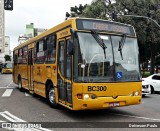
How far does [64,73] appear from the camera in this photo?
9891 millimetres

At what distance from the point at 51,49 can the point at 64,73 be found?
1932 millimetres

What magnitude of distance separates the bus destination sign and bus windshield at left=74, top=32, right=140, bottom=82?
229 mm

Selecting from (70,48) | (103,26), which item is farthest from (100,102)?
(103,26)

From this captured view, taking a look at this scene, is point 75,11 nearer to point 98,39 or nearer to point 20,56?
point 20,56

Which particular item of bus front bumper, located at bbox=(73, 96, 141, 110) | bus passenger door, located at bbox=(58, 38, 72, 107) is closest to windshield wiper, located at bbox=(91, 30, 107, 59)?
bus passenger door, located at bbox=(58, 38, 72, 107)

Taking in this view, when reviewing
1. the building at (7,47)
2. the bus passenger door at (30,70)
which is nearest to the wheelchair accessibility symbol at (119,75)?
the bus passenger door at (30,70)

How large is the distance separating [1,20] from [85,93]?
140 metres

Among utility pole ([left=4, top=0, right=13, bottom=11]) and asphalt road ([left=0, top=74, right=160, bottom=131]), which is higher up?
utility pole ([left=4, top=0, right=13, bottom=11])

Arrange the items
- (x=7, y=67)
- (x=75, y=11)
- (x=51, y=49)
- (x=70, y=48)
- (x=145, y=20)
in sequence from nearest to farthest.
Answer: (x=70, y=48), (x=51, y=49), (x=145, y=20), (x=75, y=11), (x=7, y=67)

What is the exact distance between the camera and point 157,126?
8.36 m

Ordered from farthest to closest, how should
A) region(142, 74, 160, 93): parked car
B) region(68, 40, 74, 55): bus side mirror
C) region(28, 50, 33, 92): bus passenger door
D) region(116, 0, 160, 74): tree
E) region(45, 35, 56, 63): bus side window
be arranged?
1. region(116, 0, 160, 74): tree
2. region(142, 74, 160, 93): parked car
3. region(28, 50, 33, 92): bus passenger door
4. region(45, 35, 56, 63): bus side window
5. region(68, 40, 74, 55): bus side mirror

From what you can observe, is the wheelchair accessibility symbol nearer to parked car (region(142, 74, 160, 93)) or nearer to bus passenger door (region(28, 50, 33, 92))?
bus passenger door (region(28, 50, 33, 92))

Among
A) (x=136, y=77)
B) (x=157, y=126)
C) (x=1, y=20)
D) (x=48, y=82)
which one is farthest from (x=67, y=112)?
(x=1, y=20)

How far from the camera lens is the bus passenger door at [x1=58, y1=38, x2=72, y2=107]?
9422 mm
